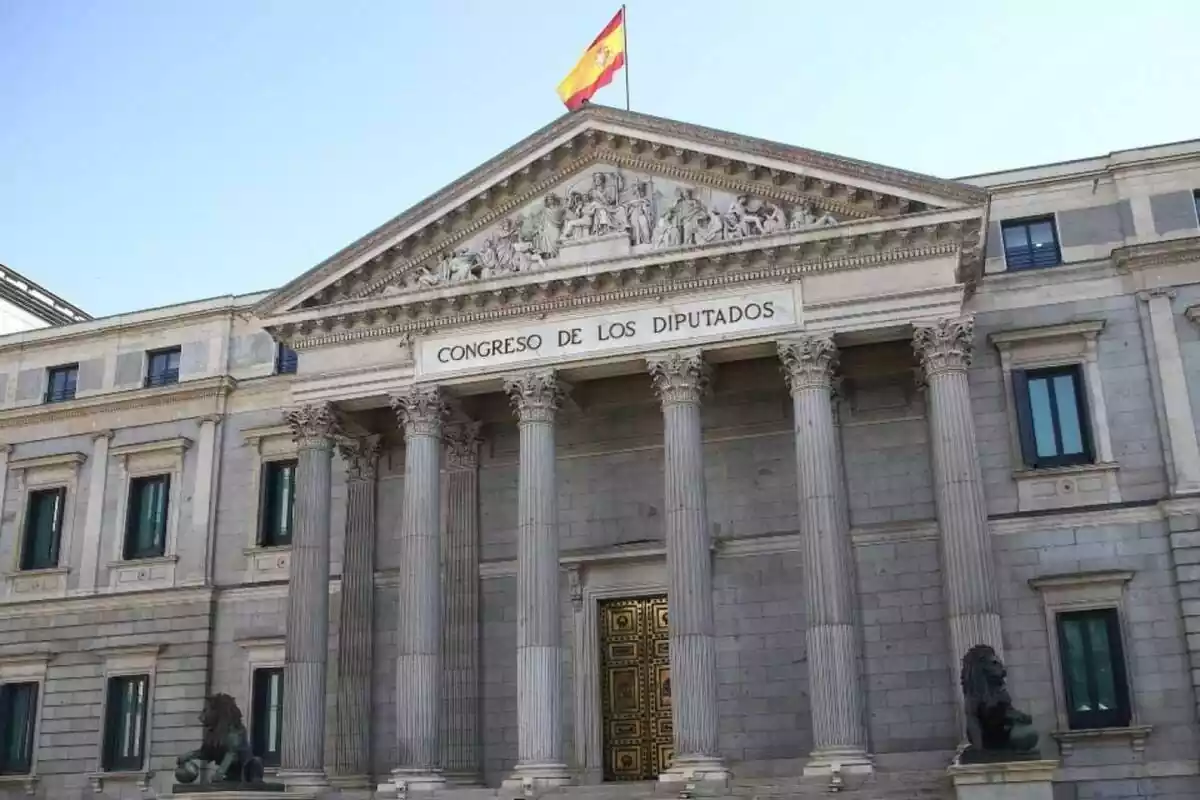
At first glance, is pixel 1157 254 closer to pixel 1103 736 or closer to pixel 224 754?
pixel 1103 736

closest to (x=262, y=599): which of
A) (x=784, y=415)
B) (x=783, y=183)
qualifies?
(x=784, y=415)

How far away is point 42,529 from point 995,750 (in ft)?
87.8

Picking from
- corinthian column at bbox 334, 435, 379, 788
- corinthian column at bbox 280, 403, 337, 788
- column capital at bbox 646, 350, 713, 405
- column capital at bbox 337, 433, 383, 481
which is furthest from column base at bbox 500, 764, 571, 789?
column capital at bbox 337, 433, 383, 481

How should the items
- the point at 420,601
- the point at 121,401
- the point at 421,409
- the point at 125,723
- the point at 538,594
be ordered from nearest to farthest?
the point at 538,594 → the point at 420,601 → the point at 421,409 → the point at 125,723 → the point at 121,401

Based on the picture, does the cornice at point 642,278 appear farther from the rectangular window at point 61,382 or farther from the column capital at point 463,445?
the rectangular window at point 61,382

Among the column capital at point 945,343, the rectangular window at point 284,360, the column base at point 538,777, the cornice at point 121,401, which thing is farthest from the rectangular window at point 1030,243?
the cornice at point 121,401

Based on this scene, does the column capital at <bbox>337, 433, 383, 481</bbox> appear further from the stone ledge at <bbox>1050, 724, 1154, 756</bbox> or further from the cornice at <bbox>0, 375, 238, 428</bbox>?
the stone ledge at <bbox>1050, 724, 1154, 756</bbox>

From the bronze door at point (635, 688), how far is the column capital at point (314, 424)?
7.42 m

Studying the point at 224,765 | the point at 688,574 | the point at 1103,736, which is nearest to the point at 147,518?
the point at 224,765

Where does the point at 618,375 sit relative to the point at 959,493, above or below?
above

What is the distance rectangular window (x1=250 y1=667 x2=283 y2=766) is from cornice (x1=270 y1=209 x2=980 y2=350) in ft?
29.0

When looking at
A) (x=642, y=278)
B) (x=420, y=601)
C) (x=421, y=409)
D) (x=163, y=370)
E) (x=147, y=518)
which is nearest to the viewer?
(x=420, y=601)

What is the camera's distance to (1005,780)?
20.8 metres

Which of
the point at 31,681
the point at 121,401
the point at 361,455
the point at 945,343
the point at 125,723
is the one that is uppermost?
the point at 121,401
